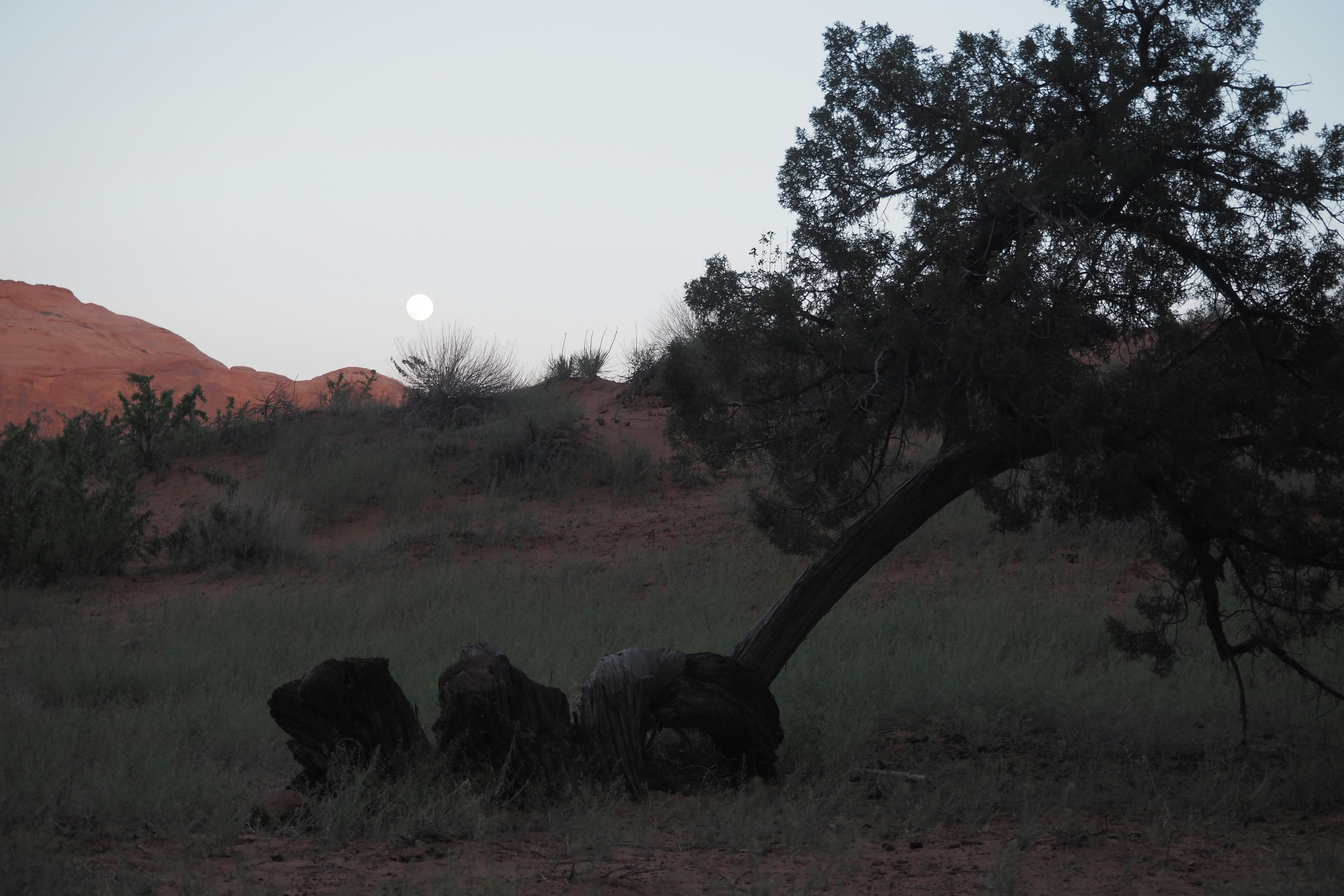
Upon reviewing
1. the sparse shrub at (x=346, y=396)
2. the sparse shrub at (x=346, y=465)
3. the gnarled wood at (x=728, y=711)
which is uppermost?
the sparse shrub at (x=346, y=396)

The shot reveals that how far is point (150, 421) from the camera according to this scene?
741 inches

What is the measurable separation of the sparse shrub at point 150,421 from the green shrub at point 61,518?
11.5ft

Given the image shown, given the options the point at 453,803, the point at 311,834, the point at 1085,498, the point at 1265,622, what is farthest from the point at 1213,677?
the point at 311,834

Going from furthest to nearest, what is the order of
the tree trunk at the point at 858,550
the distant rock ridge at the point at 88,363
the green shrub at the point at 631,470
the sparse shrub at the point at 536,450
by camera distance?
the distant rock ridge at the point at 88,363, the sparse shrub at the point at 536,450, the green shrub at the point at 631,470, the tree trunk at the point at 858,550

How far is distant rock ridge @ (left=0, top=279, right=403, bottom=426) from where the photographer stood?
36156 millimetres

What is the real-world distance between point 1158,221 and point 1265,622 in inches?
129

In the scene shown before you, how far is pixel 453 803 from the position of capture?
4820mm

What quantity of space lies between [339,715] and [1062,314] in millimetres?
4360

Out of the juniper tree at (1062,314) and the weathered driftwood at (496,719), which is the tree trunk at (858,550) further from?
the weathered driftwood at (496,719)

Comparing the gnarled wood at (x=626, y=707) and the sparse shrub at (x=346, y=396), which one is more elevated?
the sparse shrub at (x=346, y=396)

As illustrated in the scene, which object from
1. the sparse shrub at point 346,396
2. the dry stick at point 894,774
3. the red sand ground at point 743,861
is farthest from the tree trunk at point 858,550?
the sparse shrub at point 346,396

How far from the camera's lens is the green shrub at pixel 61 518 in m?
13.0

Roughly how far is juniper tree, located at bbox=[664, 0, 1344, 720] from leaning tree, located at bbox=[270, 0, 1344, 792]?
2 cm

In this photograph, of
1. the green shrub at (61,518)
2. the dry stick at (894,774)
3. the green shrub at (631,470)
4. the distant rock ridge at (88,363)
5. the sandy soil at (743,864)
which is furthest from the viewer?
the distant rock ridge at (88,363)
